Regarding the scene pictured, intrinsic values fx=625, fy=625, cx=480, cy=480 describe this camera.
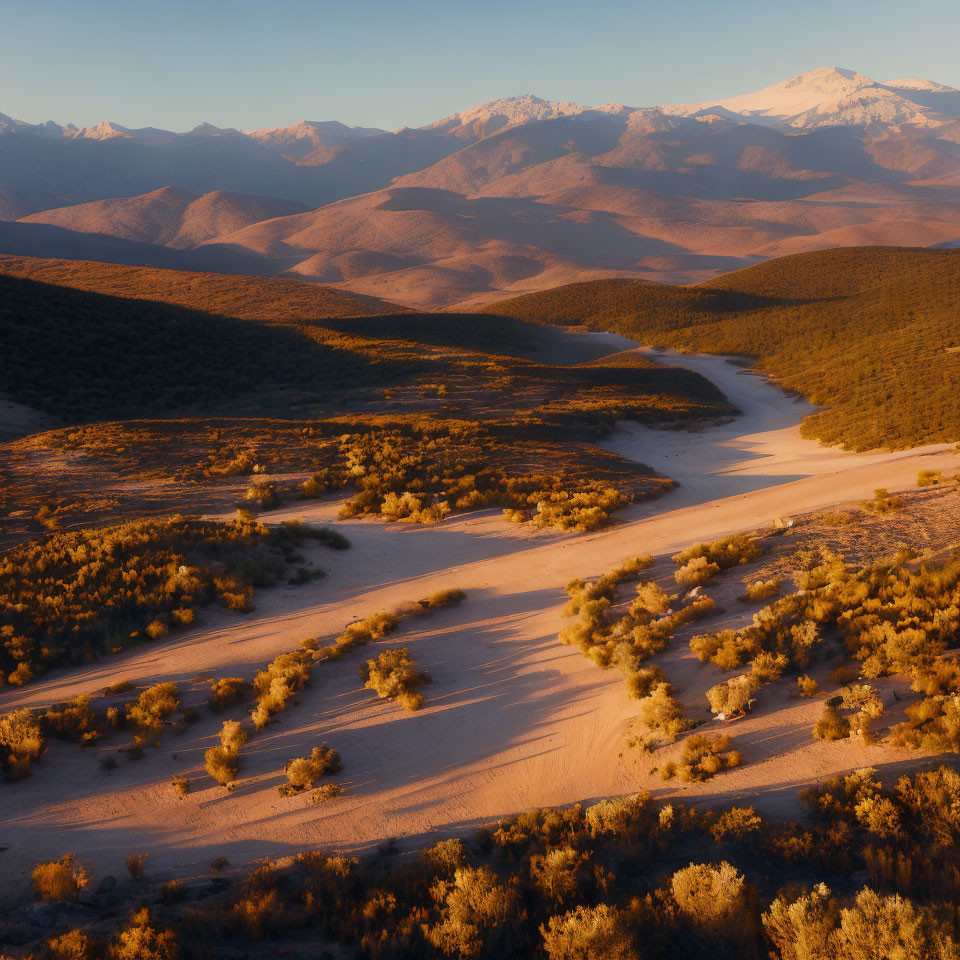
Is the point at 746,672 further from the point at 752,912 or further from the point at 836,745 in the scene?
the point at 752,912

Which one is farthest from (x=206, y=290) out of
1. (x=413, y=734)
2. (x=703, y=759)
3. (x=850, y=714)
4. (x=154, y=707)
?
(x=850, y=714)

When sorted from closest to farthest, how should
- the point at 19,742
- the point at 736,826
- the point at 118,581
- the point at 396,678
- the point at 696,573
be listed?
the point at 736,826, the point at 19,742, the point at 396,678, the point at 696,573, the point at 118,581

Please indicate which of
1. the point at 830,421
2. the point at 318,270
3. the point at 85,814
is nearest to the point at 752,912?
the point at 85,814

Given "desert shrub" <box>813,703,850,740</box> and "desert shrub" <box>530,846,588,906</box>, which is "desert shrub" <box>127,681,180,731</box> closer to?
"desert shrub" <box>530,846,588,906</box>

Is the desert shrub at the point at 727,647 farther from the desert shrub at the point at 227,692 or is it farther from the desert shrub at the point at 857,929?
the desert shrub at the point at 227,692

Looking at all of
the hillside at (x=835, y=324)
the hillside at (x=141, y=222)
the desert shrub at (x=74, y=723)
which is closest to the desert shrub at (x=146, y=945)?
the desert shrub at (x=74, y=723)

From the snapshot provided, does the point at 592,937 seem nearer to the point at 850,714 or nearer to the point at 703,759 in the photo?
the point at 703,759

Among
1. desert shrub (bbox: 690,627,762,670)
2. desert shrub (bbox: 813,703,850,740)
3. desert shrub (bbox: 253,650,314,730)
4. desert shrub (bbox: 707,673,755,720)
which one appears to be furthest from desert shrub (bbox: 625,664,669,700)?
desert shrub (bbox: 253,650,314,730)
